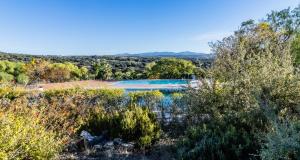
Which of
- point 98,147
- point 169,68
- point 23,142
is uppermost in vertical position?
point 23,142

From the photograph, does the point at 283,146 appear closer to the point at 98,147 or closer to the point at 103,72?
the point at 98,147

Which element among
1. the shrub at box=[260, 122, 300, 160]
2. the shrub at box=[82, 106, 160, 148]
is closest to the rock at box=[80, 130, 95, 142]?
the shrub at box=[82, 106, 160, 148]

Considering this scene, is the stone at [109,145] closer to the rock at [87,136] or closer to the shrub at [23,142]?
the rock at [87,136]

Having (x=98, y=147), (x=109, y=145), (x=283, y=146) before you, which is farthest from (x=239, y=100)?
(x=283, y=146)

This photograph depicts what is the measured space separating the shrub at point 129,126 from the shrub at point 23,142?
1.69 m

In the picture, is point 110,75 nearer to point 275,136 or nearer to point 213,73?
point 213,73

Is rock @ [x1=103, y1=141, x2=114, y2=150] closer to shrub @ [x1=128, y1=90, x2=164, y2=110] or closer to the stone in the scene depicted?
the stone

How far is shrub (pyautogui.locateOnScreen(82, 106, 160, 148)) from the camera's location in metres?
6.35

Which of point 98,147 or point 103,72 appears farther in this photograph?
point 103,72

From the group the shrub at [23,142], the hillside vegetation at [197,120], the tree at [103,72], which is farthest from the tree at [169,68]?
the shrub at [23,142]

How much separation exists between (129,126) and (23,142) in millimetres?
2413

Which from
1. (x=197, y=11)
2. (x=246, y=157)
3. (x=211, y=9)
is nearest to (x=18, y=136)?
(x=246, y=157)

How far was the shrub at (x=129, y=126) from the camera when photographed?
20.8 ft

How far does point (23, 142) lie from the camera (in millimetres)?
4367
